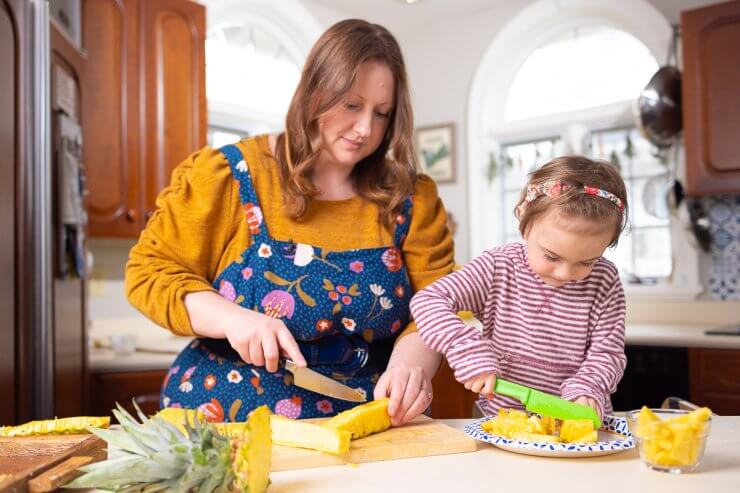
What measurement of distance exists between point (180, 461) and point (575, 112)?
399 centimetres

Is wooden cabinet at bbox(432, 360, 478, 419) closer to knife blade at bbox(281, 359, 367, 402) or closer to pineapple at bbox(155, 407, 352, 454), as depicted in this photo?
knife blade at bbox(281, 359, 367, 402)

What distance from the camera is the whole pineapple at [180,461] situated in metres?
0.74

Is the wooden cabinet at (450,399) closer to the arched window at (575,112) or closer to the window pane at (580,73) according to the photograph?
the arched window at (575,112)

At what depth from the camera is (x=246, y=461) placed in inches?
29.5

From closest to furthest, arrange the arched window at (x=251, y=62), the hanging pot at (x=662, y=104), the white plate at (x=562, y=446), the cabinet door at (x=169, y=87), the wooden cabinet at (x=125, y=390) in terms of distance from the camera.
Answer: the white plate at (x=562, y=446)
the wooden cabinet at (x=125, y=390)
the cabinet door at (x=169, y=87)
the hanging pot at (x=662, y=104)
the arched window at (x=251, y=62)

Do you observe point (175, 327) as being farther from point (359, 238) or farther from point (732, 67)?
point (732, 67)

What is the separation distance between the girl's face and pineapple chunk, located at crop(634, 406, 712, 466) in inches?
13.6

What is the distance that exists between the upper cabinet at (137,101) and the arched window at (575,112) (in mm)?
1832

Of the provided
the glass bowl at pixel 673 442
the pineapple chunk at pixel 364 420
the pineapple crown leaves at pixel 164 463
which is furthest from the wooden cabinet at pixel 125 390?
the glass bowl at pixel 673 442

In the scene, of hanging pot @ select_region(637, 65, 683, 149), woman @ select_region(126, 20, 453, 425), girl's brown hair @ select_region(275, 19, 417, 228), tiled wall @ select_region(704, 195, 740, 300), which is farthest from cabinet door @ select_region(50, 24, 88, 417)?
tiled wall @ select_region(704, 195, 740, 300)

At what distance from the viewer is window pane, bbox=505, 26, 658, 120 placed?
4.18m

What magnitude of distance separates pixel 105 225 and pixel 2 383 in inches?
55.8

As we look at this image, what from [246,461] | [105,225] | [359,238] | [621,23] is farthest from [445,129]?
[246,461]

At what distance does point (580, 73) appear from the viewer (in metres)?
4.39
